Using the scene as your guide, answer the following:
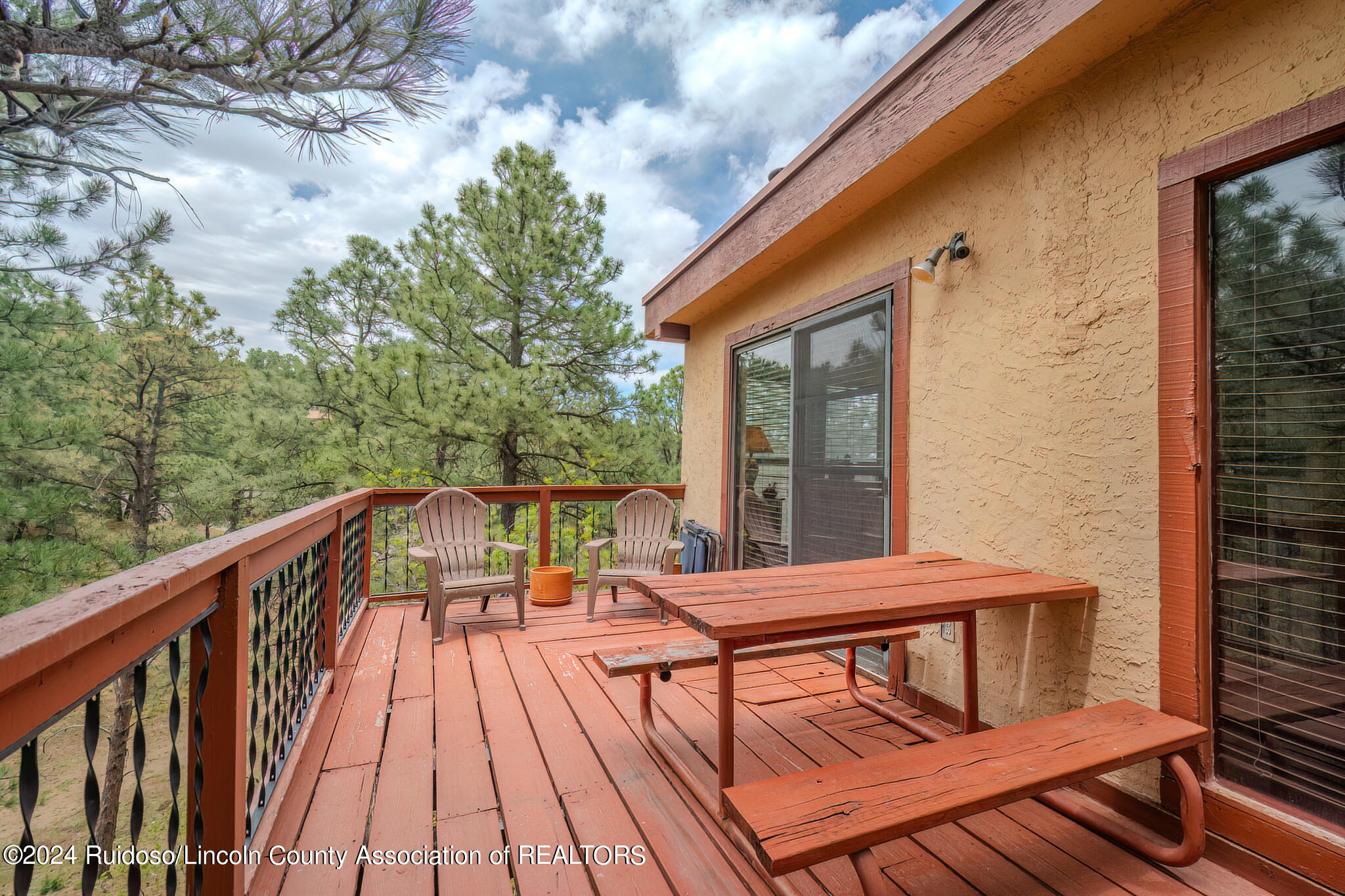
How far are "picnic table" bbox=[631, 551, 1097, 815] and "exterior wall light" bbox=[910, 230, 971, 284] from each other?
1.16 meters

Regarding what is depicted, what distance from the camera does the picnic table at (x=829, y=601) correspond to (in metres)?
1.50

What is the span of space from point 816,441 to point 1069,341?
1.43m

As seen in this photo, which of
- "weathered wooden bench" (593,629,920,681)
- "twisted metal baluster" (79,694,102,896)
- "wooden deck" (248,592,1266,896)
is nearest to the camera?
"twisted metal baluster" (79,694,102,896)

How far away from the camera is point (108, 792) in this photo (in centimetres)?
603

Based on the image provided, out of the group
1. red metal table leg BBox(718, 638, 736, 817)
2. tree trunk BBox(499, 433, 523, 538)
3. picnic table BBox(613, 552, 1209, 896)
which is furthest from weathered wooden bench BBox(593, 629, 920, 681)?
tree trunk BBox(499, 433, 523, 538)

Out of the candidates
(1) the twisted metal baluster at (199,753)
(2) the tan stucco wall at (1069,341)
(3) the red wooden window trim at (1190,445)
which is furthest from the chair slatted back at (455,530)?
(3) the red wooden window trim at (1190,445)

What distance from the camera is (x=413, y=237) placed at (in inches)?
314

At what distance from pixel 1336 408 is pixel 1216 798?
1.02 m

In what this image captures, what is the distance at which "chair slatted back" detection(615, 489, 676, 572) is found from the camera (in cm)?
418

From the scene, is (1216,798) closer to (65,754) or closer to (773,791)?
(773,791)

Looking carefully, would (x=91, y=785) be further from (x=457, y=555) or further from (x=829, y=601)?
(x=457, y=555)

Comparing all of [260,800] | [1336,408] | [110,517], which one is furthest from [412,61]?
[110,517]

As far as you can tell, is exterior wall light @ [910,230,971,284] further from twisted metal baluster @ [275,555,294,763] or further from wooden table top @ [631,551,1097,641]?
twisted metal baluster @ [275,555,294,763]

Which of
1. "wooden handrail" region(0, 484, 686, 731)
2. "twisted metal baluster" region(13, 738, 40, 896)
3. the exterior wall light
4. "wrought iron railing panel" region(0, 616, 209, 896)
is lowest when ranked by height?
"wrought iron railing panel" region(0, 616, 209, 896)
